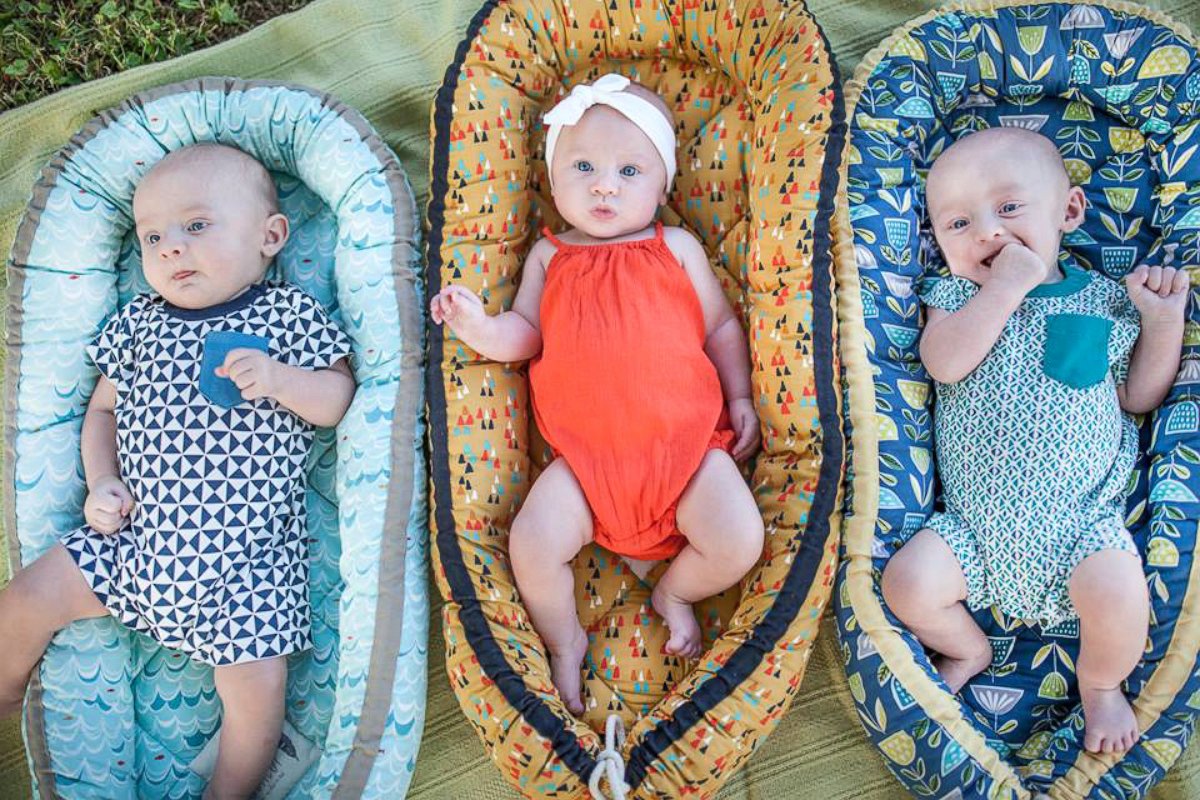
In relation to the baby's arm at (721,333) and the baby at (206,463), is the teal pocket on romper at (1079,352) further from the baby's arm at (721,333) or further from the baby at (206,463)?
the baby at (206,463)

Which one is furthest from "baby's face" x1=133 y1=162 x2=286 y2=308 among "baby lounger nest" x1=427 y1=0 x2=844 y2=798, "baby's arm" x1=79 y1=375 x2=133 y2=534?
"baby lounger nest" x1=427 y1=0 x2=844 y2=798

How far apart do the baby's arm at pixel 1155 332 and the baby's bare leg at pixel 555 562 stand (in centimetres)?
110

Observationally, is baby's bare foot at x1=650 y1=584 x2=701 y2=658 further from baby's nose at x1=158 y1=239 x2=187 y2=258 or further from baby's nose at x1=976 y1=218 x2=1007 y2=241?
baby's nose at x1=158 y1=239 x2=187 y2=258

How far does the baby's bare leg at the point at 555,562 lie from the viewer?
2010 mm

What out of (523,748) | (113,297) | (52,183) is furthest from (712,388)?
(52,183)

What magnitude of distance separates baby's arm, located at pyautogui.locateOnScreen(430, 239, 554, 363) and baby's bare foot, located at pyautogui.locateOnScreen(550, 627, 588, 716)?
565 mm

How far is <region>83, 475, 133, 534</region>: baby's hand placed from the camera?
2.10 metres

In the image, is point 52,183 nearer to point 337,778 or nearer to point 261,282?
point 261,282

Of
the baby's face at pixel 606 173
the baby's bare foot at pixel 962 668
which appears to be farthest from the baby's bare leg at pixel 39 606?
the baby's bare foot at pixel 962 668

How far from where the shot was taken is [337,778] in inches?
79.1

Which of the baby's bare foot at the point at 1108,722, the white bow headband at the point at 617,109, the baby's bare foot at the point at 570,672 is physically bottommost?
the baby's bare foot at the point at 1108,722

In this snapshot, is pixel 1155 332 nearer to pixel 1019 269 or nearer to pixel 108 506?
pixel 1019 269

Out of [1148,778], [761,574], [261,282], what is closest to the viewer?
[1148,778]

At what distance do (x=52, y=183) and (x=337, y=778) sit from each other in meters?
1.35
